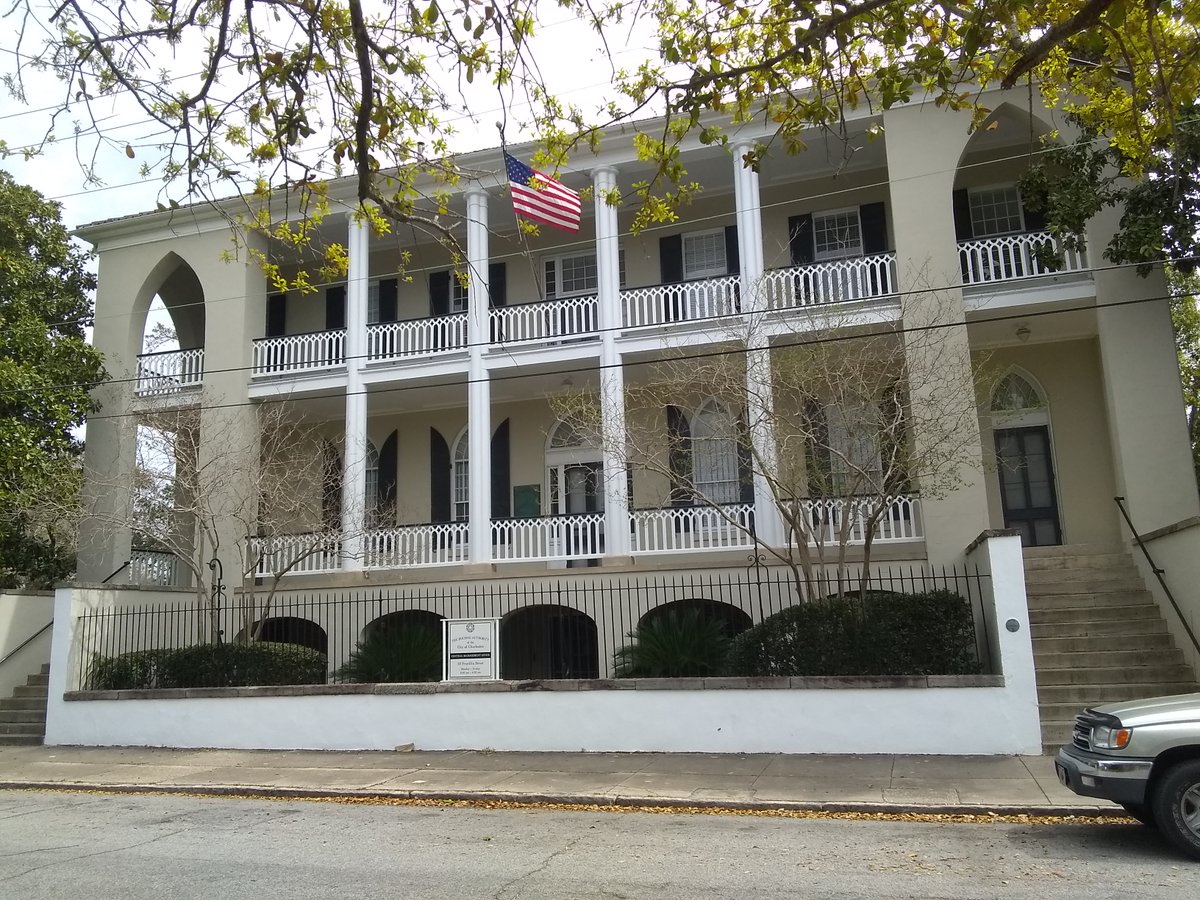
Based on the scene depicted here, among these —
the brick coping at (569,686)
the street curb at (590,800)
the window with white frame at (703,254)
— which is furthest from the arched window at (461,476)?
the street curb at (590,800)

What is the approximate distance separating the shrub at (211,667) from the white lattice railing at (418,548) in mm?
2603

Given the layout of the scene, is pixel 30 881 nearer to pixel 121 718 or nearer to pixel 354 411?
pixel 121 718

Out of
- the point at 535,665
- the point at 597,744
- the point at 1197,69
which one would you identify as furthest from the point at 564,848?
the point at 535,665

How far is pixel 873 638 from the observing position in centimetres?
1158

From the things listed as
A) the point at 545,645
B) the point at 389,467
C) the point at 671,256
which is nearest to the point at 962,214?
the point at 671,256

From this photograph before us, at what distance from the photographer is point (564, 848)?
746cm

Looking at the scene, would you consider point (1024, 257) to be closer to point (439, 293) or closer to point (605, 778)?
point (605, 778)

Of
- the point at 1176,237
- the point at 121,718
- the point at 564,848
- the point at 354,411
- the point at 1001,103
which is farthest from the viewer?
the point at 354,411

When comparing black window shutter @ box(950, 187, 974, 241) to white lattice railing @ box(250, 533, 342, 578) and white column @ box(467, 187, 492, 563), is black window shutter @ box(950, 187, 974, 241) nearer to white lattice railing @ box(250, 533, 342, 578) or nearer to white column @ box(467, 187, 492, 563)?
white column @ box(467, 187, 492, 563)

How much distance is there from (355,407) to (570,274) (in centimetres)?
522

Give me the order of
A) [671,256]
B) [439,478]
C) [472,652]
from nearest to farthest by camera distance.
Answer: [472,652] < [671,256] < [439,478]

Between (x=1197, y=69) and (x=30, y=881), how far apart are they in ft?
37.2

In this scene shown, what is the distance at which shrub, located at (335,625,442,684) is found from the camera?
14516 millimetres

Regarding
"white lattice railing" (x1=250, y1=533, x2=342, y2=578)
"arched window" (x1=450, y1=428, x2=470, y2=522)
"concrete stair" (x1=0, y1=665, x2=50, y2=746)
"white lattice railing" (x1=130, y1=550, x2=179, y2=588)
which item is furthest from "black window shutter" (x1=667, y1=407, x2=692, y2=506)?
"concrete stair" (x1=0, y1=665, x2=50, y2=746)
